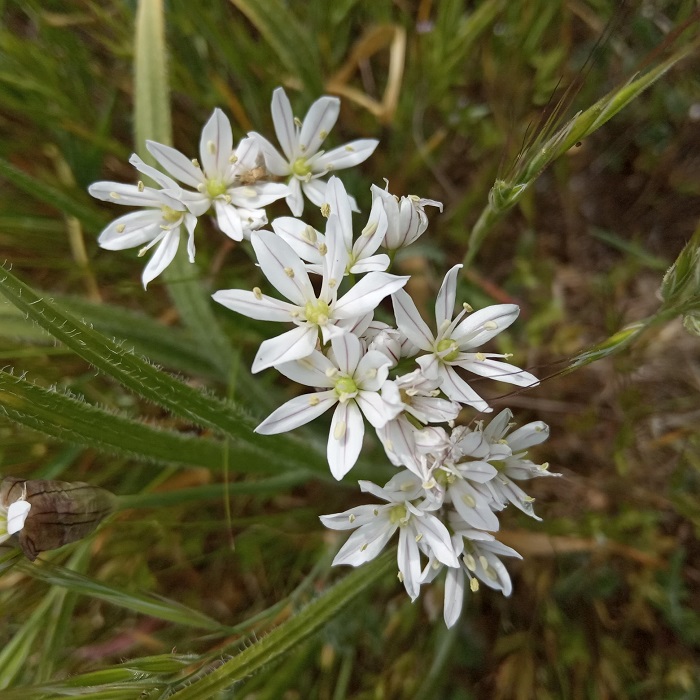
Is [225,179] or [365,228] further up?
[225,179]

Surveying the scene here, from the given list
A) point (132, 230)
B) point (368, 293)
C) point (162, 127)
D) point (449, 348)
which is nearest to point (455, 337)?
point (449, 348)

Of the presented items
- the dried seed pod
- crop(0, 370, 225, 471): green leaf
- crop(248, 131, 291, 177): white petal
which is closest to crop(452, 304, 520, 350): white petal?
crop(248, 131, 291, 177): white petal

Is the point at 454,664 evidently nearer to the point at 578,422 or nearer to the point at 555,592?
the point at 555,592

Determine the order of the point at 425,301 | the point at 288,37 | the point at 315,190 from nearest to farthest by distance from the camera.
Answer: the point at 315,190
the point at 288,37
the point at 425,301

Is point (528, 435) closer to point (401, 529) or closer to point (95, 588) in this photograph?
point (401, 529)

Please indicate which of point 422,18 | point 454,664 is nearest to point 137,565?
point 454,664

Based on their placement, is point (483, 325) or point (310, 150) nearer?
point (483, 325)

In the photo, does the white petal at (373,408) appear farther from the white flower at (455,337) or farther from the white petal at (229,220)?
the white petal at (229,220)

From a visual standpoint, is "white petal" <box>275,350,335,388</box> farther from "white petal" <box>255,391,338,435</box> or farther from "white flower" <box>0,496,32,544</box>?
"white flower" <box>0,496,32,544</box>
